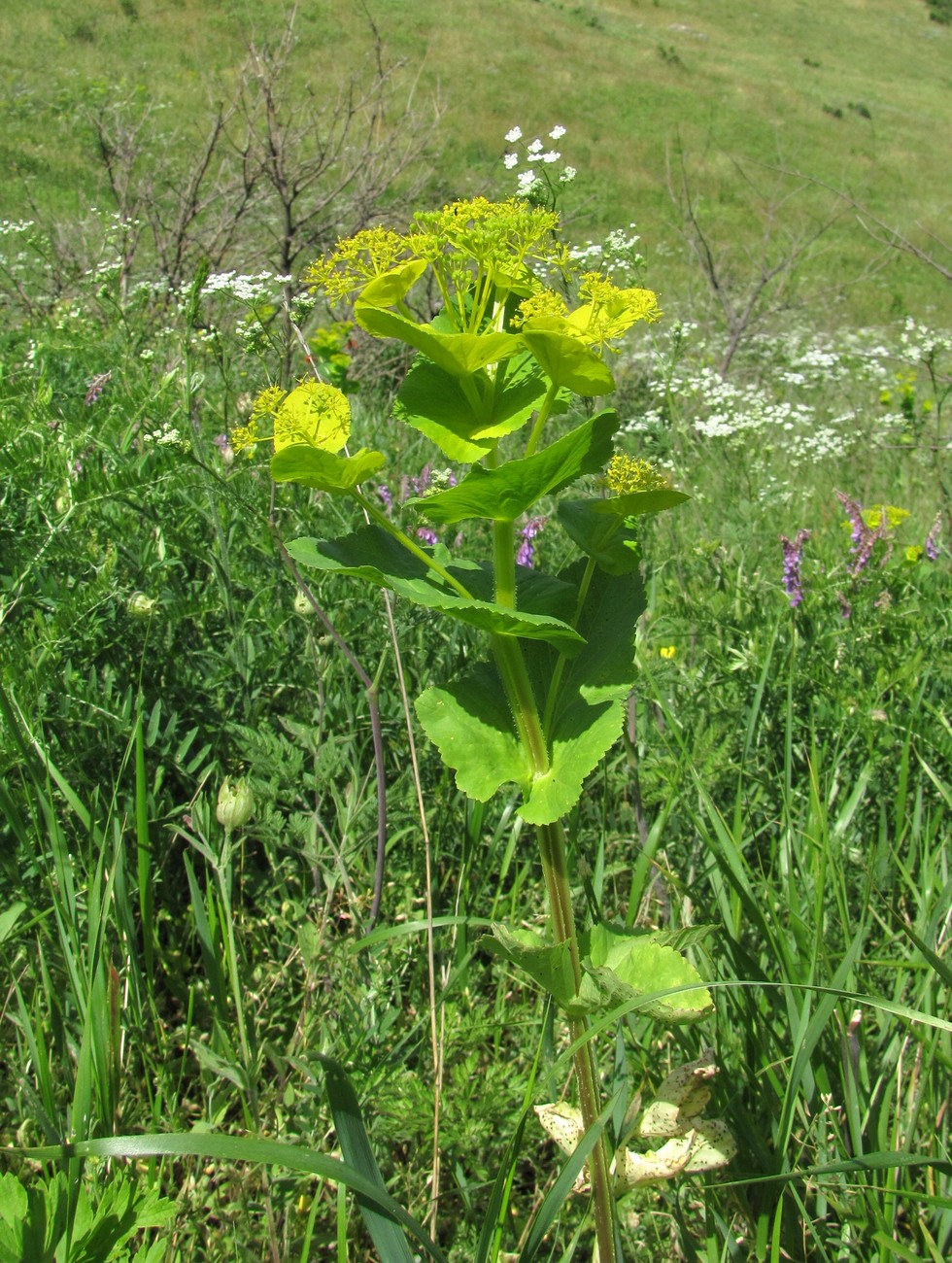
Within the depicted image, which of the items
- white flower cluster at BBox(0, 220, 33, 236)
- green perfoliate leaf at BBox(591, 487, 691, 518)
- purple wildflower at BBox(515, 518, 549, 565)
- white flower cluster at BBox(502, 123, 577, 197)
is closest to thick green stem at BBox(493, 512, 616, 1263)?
green perfoliate leaf at BBox(591, 487, 691, 518)

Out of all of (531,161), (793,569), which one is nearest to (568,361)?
(531,161)

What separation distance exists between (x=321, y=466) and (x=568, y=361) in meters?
0.24

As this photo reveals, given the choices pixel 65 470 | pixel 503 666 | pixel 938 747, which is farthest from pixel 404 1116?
pixel 65 470

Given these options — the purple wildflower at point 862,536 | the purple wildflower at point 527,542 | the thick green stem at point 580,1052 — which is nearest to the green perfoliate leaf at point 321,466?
the thick green stem at point 580,1052

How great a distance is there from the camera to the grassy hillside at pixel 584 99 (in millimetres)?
19016

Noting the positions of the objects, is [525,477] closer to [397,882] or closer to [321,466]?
[321,466]

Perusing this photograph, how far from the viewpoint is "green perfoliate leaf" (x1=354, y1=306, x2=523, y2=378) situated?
2.56 ft

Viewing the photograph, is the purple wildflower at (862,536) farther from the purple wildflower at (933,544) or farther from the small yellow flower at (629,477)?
the small yellow flower at (629,477)

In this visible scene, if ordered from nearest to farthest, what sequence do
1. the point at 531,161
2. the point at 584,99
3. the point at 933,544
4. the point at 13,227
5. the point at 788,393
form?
the point at 531,161 < the point at 933,544 < the point at 13,227 < the point at 788,393 < the point at 584,99

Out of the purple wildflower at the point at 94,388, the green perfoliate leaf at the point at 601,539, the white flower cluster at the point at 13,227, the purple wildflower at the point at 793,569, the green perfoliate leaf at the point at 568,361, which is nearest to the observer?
the green perfoliate leaf at the point at 568,361

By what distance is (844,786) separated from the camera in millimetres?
1927

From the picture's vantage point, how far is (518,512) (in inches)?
34.0

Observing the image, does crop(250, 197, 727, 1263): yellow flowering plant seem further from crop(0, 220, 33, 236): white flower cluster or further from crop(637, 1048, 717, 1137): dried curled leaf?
crop(0, 220, 33, 236): white flower cluster

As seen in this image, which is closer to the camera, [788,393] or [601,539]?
[601,539]
